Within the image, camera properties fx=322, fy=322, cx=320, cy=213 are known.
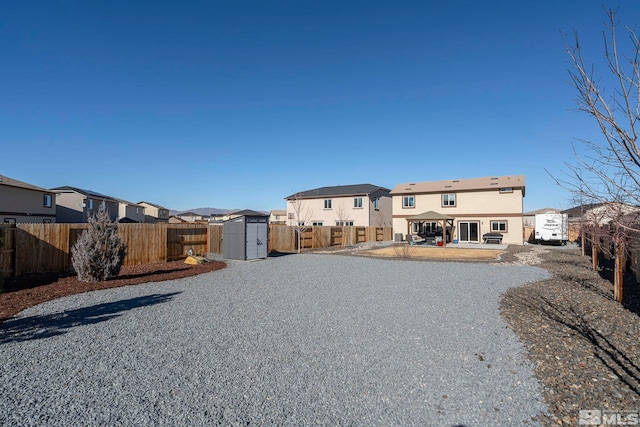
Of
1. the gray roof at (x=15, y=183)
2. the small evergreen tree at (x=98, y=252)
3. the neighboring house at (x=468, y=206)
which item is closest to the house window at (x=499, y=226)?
the neighboring house at (x=468, y=206)

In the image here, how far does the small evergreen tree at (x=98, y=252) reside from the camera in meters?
10.5

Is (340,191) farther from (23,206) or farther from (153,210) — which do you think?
(153,210)

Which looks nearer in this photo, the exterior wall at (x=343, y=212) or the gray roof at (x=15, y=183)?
the gray roof at (x=15, y=183)

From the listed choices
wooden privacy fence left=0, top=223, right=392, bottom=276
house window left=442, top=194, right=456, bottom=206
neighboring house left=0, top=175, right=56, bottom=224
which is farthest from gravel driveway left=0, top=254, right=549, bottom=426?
house window left=442, top=194, right=456, bottom=206

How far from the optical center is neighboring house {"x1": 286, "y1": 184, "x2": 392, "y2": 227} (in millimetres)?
37719

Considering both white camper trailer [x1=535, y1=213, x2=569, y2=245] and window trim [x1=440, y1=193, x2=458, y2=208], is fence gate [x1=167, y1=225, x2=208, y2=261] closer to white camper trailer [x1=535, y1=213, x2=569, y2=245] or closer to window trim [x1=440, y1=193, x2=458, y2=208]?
window trim [x1=440, y1=193, x2=458, y2=208]

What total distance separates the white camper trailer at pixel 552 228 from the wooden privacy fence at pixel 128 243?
21.7 meters

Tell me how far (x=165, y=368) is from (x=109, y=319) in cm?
315

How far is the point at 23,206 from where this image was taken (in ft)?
90.7

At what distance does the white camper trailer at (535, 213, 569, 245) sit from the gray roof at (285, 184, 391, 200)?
16.7 meters

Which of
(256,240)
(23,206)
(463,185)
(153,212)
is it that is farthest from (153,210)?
(463,185)

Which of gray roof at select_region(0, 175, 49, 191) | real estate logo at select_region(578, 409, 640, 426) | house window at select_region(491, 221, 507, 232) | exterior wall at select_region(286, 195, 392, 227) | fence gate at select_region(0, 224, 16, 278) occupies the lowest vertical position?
real estate logo at select_region(578, 409, 640, 426)

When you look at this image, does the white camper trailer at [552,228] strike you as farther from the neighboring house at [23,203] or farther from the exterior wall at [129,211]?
the exterior wall at [129,211]

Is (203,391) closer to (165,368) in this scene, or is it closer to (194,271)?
(165,368)
